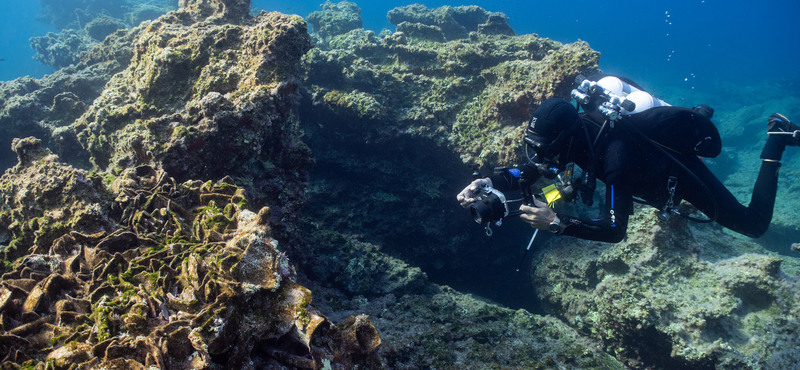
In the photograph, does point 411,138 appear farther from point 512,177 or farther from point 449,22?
point 449,22

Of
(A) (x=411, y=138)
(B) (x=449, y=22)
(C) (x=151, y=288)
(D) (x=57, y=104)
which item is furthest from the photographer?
(B) (x=449, y=22)

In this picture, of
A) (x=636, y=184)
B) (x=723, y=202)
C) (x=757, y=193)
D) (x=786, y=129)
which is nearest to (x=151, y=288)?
(x=636, y=184)

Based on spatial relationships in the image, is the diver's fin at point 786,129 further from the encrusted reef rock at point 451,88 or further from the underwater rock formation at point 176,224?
the underwater rock formation at point 176,224

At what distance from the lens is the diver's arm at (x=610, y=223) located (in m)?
3.15

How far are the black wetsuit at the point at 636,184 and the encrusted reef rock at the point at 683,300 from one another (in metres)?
0.81

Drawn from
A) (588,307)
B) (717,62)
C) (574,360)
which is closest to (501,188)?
(574,360)

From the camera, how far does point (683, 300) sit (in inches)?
173

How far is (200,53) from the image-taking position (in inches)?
188

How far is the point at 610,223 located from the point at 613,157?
67cm

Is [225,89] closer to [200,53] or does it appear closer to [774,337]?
[200,53]

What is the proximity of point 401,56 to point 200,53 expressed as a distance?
5.18m

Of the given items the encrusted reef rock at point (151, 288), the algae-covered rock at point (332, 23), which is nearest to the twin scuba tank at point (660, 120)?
the encrusted reef rock at point (151, 288)

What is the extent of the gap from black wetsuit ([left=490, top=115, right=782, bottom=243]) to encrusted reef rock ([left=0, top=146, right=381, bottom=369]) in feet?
8.03

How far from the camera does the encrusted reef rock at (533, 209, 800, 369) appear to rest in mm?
3883
